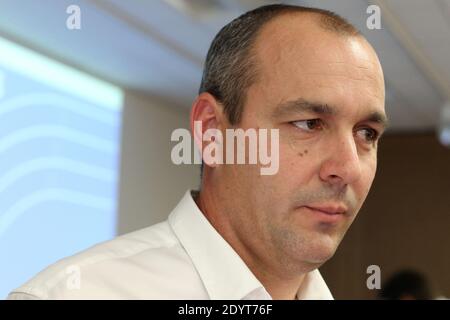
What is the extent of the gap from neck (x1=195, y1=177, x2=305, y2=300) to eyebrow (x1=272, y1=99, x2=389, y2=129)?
0.31 feet

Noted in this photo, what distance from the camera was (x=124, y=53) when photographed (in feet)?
9.82

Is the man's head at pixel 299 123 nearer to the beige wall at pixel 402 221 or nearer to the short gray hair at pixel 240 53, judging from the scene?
the short gray hair at pixel 240 53

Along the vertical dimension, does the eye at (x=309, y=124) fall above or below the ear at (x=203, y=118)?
below

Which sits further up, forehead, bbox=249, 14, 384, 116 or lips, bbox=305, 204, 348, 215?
forehead, bbox=249, 14, 384, 116

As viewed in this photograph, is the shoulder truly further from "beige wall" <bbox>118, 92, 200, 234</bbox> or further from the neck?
"beige wall" <bbox>118, 92, 200, 234</bbox>

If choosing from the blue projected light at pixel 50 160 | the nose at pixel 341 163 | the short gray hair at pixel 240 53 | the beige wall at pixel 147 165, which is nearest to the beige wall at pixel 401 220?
the beige wall at pixel 147 165

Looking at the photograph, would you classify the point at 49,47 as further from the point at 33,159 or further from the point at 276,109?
the point at 276,109

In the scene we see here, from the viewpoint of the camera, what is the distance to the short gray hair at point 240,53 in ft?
1.85

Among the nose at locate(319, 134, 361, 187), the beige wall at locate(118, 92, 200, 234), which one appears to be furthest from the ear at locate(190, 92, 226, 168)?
the beige wall at locate(118, 92, 200, 234)

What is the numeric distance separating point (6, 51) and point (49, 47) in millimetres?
166

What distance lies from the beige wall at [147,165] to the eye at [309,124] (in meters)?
3.00

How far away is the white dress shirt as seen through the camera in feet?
1.64

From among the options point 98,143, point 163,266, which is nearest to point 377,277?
point 163,266
